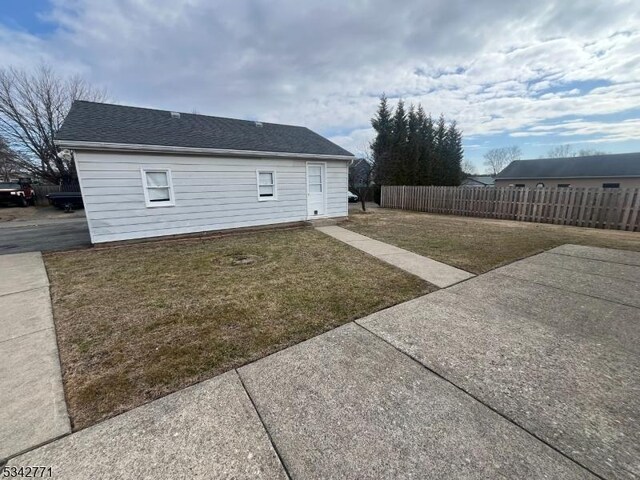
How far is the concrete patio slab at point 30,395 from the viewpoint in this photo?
1.74 m

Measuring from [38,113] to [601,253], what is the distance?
108 ft

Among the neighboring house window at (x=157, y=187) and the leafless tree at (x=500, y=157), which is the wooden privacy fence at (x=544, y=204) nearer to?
the neighboring house window at (x=157, y=187)

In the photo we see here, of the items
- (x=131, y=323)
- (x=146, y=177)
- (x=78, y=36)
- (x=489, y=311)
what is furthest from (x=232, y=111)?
(x=489, y=311)

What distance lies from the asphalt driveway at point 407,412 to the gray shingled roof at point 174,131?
25.7ft

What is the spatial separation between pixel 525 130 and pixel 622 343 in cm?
3731

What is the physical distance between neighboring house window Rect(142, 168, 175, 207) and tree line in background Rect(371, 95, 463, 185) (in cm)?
1846

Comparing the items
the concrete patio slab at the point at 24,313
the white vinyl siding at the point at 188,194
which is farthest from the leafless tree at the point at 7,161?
the concrete patio slab at the point at 24,313

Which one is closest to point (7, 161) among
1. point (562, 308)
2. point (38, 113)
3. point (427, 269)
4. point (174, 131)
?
point (38, 113)

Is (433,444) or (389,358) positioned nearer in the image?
(433,444)

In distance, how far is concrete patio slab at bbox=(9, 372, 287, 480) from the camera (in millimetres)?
1488

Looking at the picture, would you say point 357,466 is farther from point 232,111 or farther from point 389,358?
point 232,111

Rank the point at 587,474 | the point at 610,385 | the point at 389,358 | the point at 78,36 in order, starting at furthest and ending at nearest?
the point at 78,36 → the point at 389,358 → the point at 610,385 → the point at 587,474

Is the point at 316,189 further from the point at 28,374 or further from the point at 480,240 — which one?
the point at 28,374

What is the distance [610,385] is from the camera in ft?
6.95
